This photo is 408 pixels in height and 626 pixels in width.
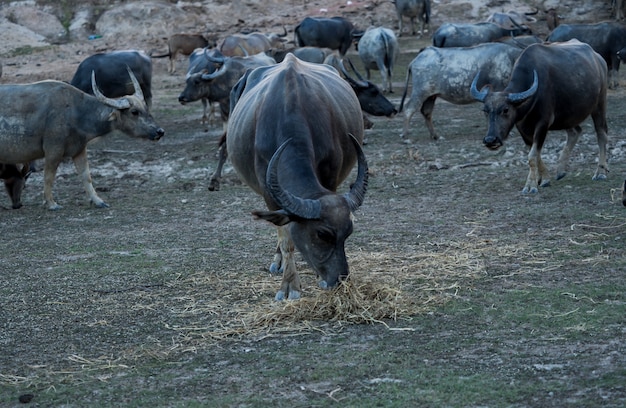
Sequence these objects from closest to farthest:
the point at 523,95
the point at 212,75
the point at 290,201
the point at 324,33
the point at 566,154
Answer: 1. the point at 290,201
2. the point at 523,95
3. the point at 566,154
4. the point at 212,75
5. the point at 324,33

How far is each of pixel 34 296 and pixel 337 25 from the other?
67.4 ft

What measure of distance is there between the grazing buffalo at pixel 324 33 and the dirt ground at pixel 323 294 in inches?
543

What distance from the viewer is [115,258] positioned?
8734 millimetres

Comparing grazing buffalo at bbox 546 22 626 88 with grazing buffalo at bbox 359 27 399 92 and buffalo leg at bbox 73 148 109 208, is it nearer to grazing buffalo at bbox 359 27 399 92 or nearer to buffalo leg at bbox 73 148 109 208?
grazing buffalo at bbox 359 27 399 92

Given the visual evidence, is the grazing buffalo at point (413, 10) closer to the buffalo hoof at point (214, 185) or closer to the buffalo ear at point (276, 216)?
the buffalo hoof at point (214, 185)

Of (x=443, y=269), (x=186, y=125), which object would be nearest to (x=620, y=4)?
(x=186, y=125)

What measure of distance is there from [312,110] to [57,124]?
600 cm

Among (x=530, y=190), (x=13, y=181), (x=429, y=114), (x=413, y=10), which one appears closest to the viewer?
(x=530, y=190)

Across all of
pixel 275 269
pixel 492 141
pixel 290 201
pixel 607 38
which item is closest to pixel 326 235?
pixel 290 201

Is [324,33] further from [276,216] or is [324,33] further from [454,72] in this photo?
[276,216]

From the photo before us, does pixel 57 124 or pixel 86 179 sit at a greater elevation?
pixel 57 124

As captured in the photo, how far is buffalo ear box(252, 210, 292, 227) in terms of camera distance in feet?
19.7

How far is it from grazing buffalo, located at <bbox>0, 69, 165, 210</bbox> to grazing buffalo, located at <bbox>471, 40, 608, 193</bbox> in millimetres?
4498

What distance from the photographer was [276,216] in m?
6.06
